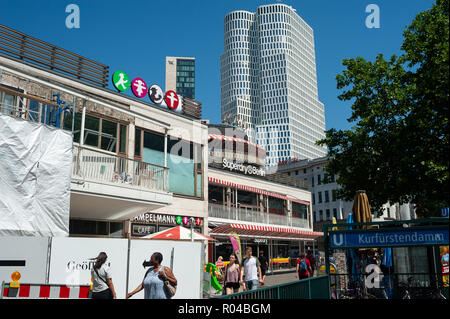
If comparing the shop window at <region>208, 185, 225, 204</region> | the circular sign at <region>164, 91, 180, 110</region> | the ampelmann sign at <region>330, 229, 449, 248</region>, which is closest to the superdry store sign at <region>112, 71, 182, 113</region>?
the circular sign at <region>164, 91, 180, 110</region>

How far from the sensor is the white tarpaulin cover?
11.3 metres

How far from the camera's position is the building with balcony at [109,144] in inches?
556

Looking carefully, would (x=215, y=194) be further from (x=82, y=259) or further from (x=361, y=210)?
(x=82, y=259)

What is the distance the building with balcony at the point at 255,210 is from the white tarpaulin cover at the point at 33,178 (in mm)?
13269

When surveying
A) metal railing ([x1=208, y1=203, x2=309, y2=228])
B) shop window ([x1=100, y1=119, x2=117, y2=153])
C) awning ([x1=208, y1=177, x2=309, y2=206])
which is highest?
shop window ([x1=100, y1=119, x2=117, y2=153])

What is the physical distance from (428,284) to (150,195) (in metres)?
10.3

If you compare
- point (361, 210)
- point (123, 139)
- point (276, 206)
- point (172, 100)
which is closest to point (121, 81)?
point (123, 139)

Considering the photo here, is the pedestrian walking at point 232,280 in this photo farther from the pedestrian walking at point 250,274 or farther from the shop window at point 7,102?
the shop window at point 7,102

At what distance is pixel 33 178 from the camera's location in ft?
39.3

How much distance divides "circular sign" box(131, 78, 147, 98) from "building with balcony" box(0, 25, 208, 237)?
20.6 inches

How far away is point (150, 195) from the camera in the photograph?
52.5 feet

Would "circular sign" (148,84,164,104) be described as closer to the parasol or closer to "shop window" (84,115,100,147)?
"shop window" (84,115,100,147)

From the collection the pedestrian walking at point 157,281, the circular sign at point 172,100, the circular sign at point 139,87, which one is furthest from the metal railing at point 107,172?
the pedestrian walking at point 157,281

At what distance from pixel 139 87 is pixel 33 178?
1047 cm
